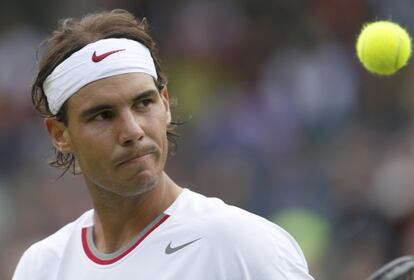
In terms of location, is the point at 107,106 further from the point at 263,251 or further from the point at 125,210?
the point at 263,251

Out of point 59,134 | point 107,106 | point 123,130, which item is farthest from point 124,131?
point 59,134

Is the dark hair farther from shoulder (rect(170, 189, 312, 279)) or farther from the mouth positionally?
shoulder (rect(170, 189, 312, 279))

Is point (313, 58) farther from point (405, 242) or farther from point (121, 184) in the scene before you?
point (121, 184)

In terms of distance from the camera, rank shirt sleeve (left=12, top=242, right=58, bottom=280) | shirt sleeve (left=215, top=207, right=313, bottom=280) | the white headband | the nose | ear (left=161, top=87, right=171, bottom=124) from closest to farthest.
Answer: shirt sleeve (left=215, top=207, right=313, bottom=280)
the nose
the white headband
ear (left=161, top=87, right=171, bottom=124)
shirt sleeve (left=12, top=242, right=58, bottom=280)

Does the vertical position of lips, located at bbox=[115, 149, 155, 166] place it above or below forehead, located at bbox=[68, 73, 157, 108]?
below

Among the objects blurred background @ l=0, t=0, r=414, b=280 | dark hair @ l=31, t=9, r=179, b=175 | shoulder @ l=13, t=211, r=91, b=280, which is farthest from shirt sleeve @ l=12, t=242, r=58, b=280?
blurred background @ l=0, t=0, r=414, b=280

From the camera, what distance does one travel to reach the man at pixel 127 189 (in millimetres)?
3154

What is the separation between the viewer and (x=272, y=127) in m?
8.97

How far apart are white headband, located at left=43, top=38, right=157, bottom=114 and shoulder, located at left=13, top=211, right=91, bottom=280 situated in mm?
517

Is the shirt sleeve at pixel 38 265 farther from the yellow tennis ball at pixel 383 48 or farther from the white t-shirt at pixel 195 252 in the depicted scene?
the yellow tennis ball at pixel 383 48

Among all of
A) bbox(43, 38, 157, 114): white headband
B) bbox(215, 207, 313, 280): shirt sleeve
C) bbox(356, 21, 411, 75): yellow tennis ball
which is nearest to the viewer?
bbox(215, 207, 313, 280): shirt sleeve

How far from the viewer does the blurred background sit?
753cm

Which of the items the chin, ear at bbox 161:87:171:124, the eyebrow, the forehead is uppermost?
the forehead

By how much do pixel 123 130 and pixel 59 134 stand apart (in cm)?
47
